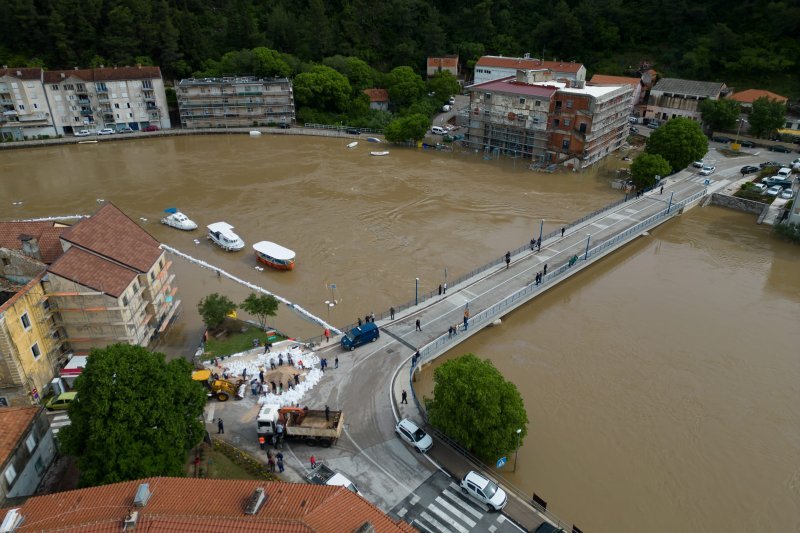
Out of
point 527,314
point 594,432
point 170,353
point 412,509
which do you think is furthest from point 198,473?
point 527,314

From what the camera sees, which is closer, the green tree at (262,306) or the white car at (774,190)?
the green tree at (262,306)

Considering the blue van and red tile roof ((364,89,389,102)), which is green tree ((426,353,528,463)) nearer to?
the blue van

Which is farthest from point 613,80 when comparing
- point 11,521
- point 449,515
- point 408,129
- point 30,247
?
point 11,521

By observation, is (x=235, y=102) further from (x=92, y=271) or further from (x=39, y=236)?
(x=92, y=271)

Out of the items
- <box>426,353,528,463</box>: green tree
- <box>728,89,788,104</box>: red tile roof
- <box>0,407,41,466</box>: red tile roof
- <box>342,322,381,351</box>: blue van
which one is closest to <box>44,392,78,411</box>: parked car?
<box>0,407,41,466</box>: red tile roof

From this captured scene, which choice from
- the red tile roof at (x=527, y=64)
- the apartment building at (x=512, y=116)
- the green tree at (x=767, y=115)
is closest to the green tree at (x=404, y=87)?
the red tile roof at (x=527, y=64)

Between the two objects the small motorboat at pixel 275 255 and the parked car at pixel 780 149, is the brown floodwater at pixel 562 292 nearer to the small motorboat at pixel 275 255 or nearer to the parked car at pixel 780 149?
the small motorboat at pixel 275 255
